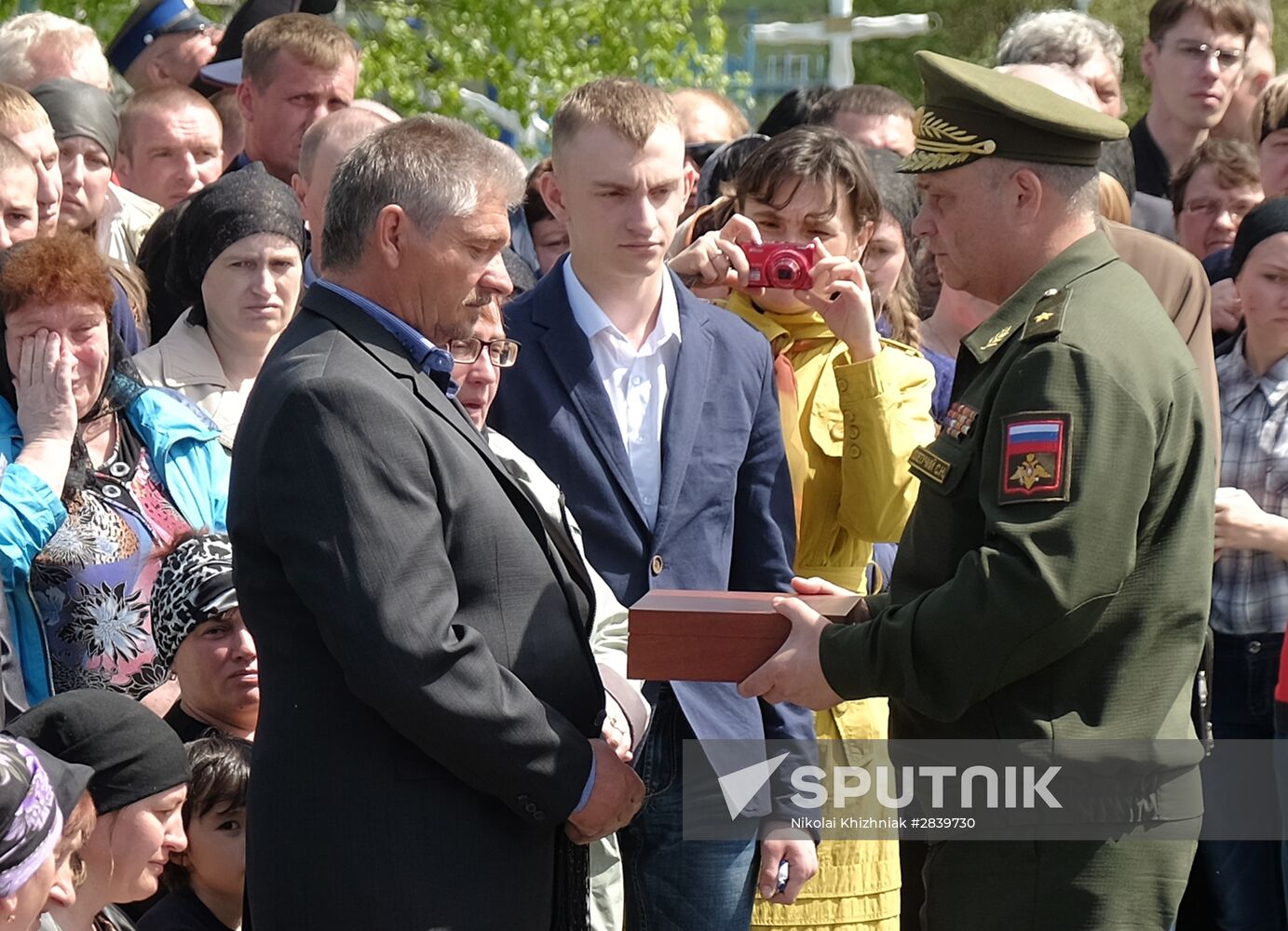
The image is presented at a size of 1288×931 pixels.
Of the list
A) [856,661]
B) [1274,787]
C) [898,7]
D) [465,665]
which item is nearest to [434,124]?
[465,665]

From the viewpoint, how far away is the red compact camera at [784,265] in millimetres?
4566

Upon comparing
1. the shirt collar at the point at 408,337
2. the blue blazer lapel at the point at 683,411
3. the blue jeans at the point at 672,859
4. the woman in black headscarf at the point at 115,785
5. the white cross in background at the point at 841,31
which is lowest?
the white cross in background at the point at 841,31

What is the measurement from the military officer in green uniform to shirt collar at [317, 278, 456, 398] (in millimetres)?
888

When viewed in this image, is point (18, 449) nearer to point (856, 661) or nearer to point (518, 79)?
point (856, 661)

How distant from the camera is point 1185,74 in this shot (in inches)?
302

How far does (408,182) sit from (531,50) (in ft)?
38.4

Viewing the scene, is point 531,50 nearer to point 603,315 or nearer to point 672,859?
point 603,315

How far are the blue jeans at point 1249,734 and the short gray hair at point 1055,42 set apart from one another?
2.53 m

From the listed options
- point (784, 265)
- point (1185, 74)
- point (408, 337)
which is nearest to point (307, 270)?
point (784, 265)

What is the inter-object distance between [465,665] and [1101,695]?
3.91ft

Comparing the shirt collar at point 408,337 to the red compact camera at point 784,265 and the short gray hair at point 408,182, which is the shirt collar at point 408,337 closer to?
the short gray hair at point 408,182

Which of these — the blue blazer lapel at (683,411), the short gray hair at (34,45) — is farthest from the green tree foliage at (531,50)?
the blue blazer lapel at (683,411)

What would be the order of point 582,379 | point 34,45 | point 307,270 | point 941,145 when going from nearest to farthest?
point 941,145, point 582,379, point 307,270, point 34,45

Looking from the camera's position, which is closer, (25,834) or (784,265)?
(25,834)
